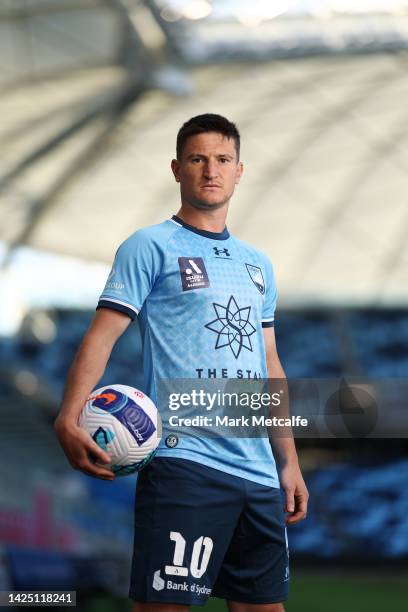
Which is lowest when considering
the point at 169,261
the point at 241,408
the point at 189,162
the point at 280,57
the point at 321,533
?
the point at 241,408

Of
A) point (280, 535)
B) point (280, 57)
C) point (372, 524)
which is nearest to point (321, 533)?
point (372, 524)

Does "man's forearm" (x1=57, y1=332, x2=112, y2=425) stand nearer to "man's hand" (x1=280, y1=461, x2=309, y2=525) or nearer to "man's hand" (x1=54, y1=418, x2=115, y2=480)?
"man's hand" (x1=54, y1=418, x2=115, y2=480)

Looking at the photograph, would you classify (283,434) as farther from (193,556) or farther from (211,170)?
(211,170)

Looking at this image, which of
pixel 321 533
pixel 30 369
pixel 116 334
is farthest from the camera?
pixel 30 369

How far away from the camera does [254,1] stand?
63.8ft

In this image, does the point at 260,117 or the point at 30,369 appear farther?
the point at 30,369

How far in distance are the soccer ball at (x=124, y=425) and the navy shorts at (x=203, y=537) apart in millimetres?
88

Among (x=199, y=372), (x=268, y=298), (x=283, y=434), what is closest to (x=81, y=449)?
(x=199, y=372)

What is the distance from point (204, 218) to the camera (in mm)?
3451

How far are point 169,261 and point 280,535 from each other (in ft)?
3.00

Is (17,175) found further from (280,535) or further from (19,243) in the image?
(280,535)

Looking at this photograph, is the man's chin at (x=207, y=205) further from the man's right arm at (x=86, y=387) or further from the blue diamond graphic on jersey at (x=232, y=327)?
the man's right arm at (x=86, y=387)

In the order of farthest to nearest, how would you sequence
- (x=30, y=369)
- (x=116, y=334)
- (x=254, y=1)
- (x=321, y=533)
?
(x=30, y=369) → (x=321, y=533) → (x=254, y=1) → (x=116, y=334)

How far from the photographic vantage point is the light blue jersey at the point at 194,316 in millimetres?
3264
